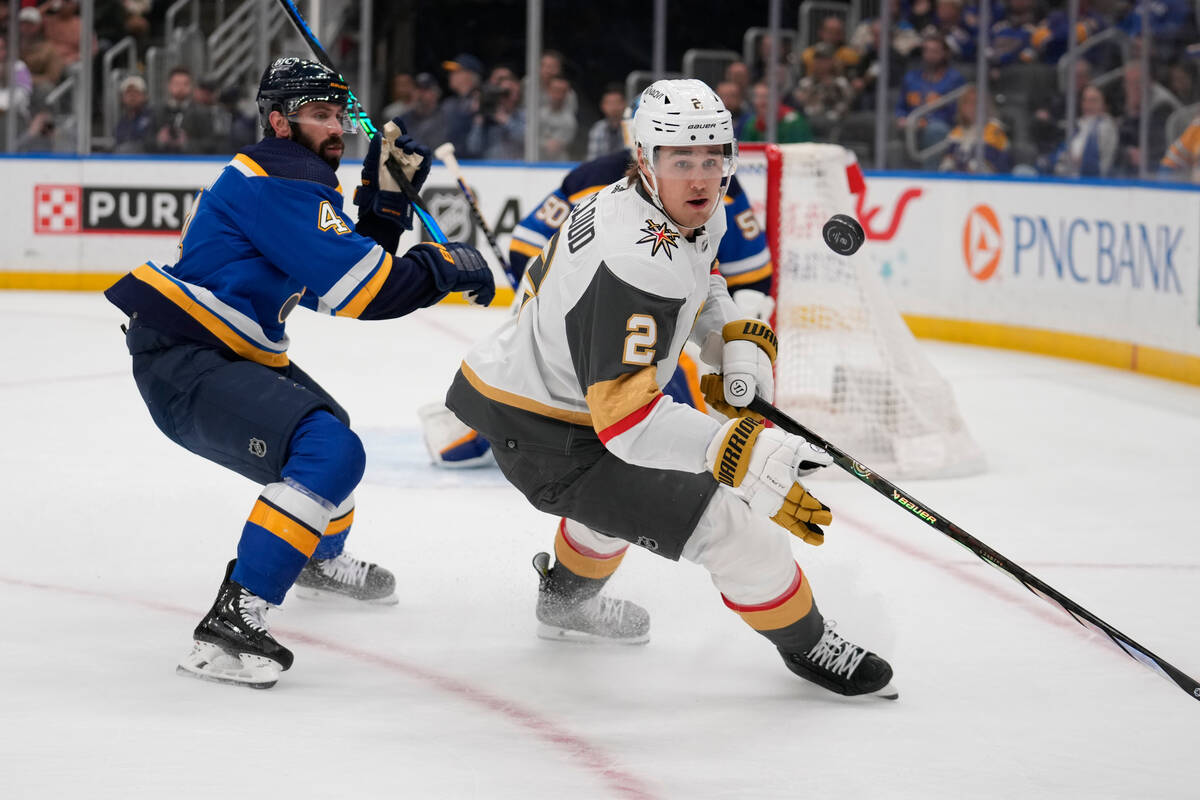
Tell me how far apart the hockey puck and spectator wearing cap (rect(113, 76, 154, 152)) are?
7.11 m

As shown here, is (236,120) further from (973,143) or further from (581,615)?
(581,615)

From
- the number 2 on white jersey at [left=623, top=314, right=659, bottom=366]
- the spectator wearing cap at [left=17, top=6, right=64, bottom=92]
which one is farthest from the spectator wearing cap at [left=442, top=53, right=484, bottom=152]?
the number 2 on white jersey at [left=623, top=314, right=659, bottom=366]

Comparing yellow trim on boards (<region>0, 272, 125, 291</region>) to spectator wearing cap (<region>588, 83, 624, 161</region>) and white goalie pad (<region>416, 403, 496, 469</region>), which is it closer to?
spectator wearing cap (<region>588, 83, 624, 161</region>)

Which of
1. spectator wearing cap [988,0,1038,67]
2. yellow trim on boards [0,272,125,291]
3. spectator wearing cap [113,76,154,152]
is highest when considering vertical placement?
spectator wearing cap [988,0,1038,67]

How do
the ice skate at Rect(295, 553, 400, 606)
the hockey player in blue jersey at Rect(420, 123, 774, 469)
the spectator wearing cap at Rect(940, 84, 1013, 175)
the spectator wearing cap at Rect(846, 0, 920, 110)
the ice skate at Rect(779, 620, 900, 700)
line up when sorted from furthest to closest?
the spectator wearing cap at Rect(846, 0, 920, 110), the spectator wearing cap at Rect(940, 84, 1013, 175), the hockey player in blue jersey at Rect(420, 123, 774, 469), the ice skate at Rect(295, 553, 400, 606), the ice skate at Rect(779, 620, 900, 700)

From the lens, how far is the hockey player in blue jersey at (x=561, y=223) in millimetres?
4266

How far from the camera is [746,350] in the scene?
2.75 m

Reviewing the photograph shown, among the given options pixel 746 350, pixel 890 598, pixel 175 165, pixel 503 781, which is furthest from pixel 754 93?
pixel 503 781

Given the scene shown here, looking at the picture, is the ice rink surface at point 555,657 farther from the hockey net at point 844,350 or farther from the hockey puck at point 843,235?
the hockey puck at point 843,235

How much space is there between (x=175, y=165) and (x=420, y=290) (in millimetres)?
6533

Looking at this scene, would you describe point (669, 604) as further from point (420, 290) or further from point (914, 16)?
point (914, 16)

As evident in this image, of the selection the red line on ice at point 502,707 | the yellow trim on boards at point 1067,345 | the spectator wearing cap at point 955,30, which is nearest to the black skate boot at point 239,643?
the red line on ice at point 502,707

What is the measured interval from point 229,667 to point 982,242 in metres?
5.71

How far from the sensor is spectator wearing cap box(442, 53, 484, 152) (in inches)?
381
